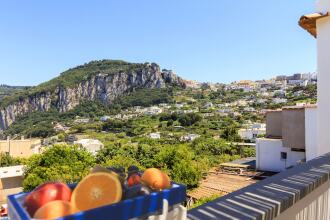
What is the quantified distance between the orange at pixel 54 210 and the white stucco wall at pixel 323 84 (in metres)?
4.19

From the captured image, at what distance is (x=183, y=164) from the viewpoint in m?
13.2

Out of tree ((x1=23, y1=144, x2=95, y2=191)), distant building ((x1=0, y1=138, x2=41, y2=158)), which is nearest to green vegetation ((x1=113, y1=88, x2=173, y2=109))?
distant building ((x1=0, y1=138, x2=41, y2=158))

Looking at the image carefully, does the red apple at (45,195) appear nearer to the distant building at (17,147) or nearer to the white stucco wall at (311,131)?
the white stucco wall at (311,131)

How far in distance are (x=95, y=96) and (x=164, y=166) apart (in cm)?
8936

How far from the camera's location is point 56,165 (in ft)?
63.4

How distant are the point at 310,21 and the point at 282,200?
12.6 ft

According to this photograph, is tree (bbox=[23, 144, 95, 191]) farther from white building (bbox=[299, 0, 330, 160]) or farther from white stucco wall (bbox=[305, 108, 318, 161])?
white building (bbox=[299, 0, 330, 160])

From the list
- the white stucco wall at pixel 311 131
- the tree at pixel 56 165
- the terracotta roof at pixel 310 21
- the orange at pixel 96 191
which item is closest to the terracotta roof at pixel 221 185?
the white stucco wall at pixel 311 131

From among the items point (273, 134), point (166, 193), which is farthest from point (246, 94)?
point (166, 193)

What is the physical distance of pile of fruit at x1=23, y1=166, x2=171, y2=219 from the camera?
24.7 inches

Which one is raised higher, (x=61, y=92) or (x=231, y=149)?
(x=61, y=92)

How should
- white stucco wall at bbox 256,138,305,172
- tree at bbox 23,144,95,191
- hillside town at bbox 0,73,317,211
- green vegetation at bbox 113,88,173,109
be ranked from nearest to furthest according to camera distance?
white stucco wall at bbox 256,138,305,172 < hillside town at bbox 0,73,317,211 < tree at bbox 23,144,95,191 < green vegetation at bbox 113,88,173,109

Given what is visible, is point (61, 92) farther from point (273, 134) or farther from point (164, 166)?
point (273, 134)

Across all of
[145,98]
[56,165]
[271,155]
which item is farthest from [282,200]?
[145,98]
